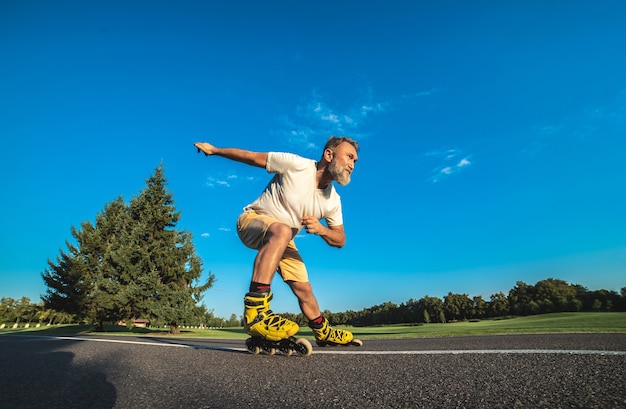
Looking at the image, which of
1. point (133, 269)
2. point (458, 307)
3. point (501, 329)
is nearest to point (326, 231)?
point (501, 329)

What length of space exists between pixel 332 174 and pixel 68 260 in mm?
24999

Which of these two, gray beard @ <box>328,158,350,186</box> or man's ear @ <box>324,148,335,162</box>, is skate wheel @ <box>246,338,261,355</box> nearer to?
gray beard @ <box>328,158,350,186</box>

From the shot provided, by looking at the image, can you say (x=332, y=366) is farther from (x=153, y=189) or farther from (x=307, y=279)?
(x=153, y=189)

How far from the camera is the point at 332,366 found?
1.86 meters

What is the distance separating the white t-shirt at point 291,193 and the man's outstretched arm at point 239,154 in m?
0.07

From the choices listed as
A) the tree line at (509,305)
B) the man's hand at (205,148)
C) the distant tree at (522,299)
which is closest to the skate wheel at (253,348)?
the man's hand at (205,148)

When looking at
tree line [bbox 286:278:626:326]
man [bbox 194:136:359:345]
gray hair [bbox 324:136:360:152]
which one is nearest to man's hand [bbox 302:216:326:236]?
man [bbox 194:136:359:345]

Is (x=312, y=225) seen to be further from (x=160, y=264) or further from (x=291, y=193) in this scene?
(x=160, y=264)

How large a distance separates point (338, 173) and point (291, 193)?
1.68 feet

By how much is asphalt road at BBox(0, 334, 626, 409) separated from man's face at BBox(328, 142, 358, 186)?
1652 millimetres

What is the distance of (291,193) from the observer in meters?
3.02

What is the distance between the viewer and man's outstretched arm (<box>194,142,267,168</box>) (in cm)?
300

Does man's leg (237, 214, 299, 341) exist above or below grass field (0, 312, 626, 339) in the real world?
above

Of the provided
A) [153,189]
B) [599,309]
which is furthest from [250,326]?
[599,309]
